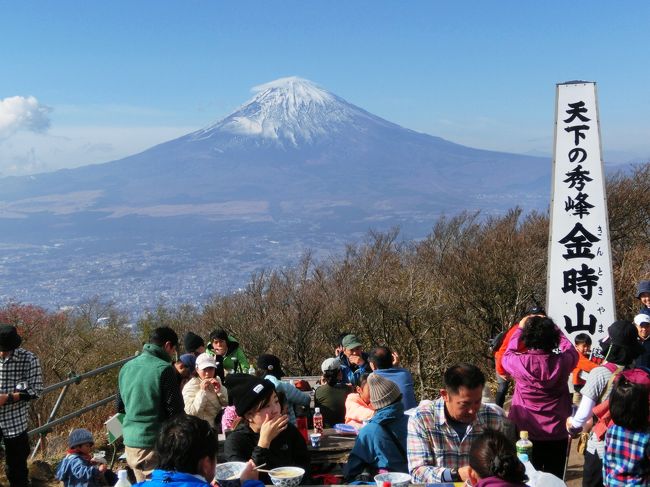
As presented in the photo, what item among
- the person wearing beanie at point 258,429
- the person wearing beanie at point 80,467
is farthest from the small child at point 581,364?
the person wearing beanie at point 80,467

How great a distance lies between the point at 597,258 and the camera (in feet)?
24.3

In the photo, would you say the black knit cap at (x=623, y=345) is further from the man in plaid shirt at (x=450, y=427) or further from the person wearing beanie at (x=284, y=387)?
the person wearing beanie at (x=284, y=387)

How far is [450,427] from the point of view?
11.3 feet

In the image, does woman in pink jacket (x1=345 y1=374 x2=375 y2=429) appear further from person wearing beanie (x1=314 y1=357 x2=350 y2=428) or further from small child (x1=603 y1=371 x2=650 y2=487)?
small child (x1=603 y1=371 x2=650 y2=487)

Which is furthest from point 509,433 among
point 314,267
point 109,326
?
point 109,326

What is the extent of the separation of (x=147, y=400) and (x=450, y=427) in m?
2.22

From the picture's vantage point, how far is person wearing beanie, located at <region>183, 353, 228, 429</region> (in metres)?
5.26

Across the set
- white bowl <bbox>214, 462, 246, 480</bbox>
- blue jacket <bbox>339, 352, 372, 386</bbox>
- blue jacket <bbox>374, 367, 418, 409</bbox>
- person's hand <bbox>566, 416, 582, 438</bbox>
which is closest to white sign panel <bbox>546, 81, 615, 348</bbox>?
blue jacket <bbox>339, 352, 372, 386</bbox>

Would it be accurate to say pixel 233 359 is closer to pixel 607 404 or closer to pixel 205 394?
pixel 205 394

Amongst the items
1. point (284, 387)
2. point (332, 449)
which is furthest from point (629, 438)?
point (284, 387)

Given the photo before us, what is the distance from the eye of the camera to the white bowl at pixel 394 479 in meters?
3.30

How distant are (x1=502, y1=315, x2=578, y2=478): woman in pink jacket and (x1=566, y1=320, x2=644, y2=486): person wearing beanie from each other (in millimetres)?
169

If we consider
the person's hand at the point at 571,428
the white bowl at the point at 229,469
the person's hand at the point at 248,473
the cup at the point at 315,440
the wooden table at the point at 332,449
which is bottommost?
the wooden table at the point at 332,449

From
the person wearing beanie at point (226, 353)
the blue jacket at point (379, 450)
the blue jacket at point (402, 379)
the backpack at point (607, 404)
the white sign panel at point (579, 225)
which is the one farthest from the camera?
the white sign panel at point (579, 225)
